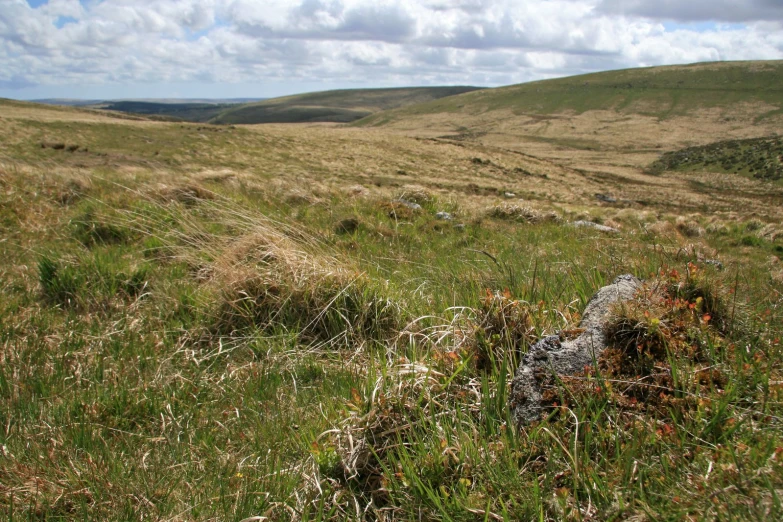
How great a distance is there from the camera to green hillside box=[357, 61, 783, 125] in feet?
385

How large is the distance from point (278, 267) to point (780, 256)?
12157 mm

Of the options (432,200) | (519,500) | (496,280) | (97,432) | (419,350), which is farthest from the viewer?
(432,200)

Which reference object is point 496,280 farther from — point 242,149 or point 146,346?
point 242,149

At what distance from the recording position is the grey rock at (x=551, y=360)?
231 cm

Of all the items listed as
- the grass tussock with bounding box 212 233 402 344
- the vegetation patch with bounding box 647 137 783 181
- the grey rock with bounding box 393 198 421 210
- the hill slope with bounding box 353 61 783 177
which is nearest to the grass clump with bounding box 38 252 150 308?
the grass tussock with bounding box 212 233 402 344

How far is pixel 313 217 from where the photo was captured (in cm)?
726

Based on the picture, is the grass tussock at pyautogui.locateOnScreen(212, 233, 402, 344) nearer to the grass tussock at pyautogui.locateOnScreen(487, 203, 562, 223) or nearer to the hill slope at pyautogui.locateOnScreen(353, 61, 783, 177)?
the grass tussock at pyautogui.locateOnScreen(487, 203, 562, 223)

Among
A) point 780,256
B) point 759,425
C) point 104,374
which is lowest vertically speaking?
point 780,256

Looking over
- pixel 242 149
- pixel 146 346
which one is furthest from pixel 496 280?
pixel 242 149

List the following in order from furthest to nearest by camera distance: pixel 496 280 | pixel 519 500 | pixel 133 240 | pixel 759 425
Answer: pixel 133 240 < pixel 496 280 < pixel 759 425 < pixel 519 500

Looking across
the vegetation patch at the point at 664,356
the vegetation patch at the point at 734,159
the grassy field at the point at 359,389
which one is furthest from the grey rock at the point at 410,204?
the vegetation patch at the point at 734,159

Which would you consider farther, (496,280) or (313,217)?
(313,217)

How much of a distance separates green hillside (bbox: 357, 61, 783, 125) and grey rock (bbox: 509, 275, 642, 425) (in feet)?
408

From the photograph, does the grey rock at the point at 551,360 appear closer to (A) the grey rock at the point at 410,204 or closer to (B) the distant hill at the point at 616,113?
(A) the grey rock at the point at 410,204
